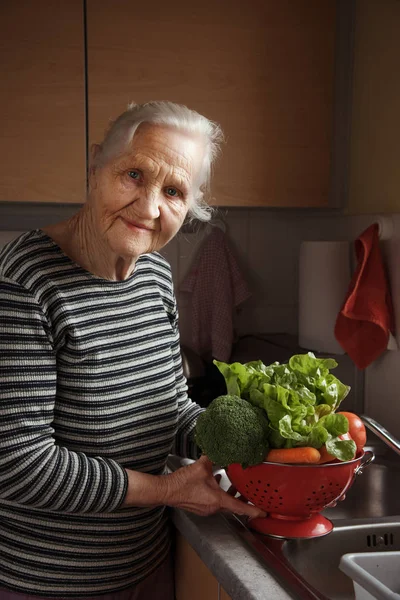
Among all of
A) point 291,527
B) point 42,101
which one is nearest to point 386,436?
point 291,527

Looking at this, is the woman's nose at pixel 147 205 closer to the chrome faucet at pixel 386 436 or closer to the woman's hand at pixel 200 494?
the woman's hand at pixel 200 494

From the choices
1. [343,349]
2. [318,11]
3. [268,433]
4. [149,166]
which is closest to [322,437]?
[268,433]

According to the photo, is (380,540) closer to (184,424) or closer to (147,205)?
(184,424)

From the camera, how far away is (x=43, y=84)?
1767mm

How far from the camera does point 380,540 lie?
117 cm

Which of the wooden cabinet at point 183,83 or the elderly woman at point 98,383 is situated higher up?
the wooden cabinet at point 183,83

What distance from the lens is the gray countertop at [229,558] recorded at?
3.06ft

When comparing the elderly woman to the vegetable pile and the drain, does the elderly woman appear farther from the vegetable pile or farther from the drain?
the drain

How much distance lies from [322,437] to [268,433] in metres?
0.08

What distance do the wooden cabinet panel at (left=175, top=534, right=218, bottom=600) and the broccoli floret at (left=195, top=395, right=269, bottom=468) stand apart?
8.0 inches

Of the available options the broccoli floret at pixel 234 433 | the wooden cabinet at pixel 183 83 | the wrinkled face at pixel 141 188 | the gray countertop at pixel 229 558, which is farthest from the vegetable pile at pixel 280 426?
the wooden cabinet at pixel 183 83

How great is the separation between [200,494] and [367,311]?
75cm

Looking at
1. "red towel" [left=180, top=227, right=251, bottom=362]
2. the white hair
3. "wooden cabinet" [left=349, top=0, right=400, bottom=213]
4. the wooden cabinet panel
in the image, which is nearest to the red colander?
the wooden cabinet panel

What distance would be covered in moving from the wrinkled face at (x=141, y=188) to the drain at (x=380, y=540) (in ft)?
1.94
